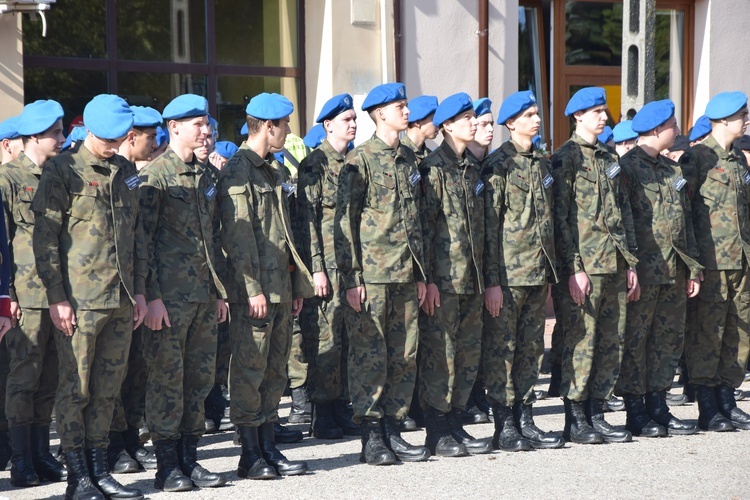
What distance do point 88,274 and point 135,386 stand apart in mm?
1109

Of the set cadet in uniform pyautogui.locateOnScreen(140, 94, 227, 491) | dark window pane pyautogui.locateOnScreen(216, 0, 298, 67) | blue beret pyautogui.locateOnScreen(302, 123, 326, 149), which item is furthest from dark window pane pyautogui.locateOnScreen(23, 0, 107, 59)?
cadet in uniform pyautogui.locateOnScreen(140, 94, 227, 491)

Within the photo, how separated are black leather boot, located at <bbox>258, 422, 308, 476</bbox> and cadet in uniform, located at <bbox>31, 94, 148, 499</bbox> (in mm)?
856

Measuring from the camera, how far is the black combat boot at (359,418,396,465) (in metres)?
7.00

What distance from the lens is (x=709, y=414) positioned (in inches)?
323

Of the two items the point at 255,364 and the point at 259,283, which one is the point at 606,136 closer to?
the point at 259,283

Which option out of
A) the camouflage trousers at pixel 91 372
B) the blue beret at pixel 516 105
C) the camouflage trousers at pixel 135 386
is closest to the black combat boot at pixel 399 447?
the camouflage trousers at pixel 135 386

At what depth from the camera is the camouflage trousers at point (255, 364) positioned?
22.0 feet

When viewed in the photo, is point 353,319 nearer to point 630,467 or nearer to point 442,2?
point 630,467

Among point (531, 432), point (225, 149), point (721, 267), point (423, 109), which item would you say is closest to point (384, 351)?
point (531, 432)

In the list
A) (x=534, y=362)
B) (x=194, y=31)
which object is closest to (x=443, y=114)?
(x=534, y=362)

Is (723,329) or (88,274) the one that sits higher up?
(88,274)

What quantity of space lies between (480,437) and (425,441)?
622 mm

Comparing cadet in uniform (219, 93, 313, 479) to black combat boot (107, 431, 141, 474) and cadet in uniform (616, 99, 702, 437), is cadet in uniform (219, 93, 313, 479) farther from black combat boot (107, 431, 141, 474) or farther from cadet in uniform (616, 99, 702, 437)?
cadet in uniform (616, 99, 702, 437)

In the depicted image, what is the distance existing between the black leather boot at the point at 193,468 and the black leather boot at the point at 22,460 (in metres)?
0.81
